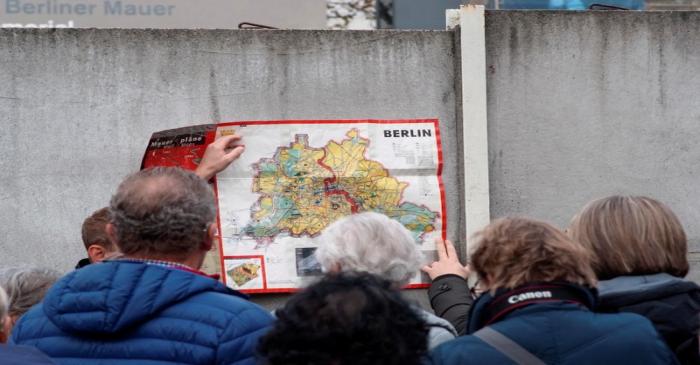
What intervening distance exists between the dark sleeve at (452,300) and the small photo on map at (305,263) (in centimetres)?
69

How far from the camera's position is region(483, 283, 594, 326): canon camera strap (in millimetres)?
2668

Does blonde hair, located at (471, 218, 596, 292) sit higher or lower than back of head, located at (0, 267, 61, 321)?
higher

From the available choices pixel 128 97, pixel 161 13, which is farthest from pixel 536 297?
pixel 161 13

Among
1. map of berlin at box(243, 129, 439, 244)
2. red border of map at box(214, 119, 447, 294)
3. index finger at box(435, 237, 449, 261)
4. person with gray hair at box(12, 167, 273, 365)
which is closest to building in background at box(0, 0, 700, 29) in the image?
red border of map at box(214, 119, 447, 294)

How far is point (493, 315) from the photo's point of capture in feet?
8.89

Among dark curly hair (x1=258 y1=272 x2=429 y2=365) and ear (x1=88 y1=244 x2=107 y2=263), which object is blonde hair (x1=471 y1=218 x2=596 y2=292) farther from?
ear (x1=88 y1=244 x2=107 y2=263)

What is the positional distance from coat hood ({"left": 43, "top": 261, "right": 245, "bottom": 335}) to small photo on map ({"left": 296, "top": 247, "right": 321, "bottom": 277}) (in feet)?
6.44

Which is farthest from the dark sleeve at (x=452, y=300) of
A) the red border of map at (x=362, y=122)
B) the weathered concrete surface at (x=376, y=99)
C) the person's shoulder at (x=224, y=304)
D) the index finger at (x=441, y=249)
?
the person's shoulder at (x=224, y=304)

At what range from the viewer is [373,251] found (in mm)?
3057

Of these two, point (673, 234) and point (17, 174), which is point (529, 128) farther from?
point (17, 174)

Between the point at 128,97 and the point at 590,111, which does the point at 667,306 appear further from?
the point at 128,97

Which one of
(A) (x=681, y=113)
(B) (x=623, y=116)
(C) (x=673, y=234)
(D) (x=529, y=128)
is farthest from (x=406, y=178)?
(C) (x=673, y=234)

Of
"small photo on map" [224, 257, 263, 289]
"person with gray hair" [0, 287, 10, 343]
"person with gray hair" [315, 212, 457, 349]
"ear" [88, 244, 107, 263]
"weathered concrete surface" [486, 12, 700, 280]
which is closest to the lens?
"person with gray hair" [0, 287, 10, 343]

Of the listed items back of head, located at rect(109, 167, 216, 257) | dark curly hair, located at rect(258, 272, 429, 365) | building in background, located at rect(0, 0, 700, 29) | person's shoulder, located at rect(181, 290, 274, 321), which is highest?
building in background, located at rect(0, 0, 700, 29)
